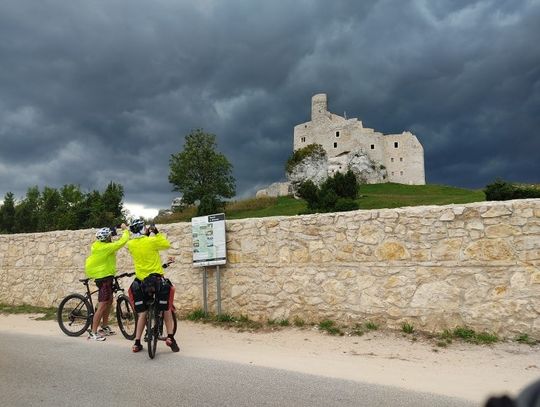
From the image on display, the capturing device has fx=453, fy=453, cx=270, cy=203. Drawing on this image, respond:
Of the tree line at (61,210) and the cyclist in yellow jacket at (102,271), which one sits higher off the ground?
the tree line at (61,210)

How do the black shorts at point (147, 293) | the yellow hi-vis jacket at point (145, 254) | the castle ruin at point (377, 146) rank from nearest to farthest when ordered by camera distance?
the black shorts at point (147, 293) → the yellow hi-vis jacket at point (145, 254) → the castle ruin at point (377, 146)

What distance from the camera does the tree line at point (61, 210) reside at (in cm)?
4116

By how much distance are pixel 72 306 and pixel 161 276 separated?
10.5ft

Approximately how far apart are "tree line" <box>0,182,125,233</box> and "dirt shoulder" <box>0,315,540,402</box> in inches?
1146

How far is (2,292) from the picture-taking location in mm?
13523

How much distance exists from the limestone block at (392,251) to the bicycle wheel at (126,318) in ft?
14.8

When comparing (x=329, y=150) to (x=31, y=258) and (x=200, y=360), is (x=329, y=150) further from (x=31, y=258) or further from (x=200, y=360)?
(x=200, y=360)


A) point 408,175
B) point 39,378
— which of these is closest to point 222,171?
point 408,175

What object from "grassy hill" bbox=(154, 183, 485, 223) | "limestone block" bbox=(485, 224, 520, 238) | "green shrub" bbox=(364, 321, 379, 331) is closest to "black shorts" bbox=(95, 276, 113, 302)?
"green shrub" bbox=(364, 321, 379, 331)

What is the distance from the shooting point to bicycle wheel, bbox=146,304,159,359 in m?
6.46

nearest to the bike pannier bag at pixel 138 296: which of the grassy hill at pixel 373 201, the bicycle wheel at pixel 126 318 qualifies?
the bicycle wheel at pixel 126 318

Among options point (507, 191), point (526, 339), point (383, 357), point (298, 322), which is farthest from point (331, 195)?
point (383, 357)

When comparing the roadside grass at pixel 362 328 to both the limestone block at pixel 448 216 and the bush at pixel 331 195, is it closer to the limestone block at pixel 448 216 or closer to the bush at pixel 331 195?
the limestone block at pixel 448 216

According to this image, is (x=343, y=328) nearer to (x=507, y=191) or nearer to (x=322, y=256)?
(x=322, y=256)
